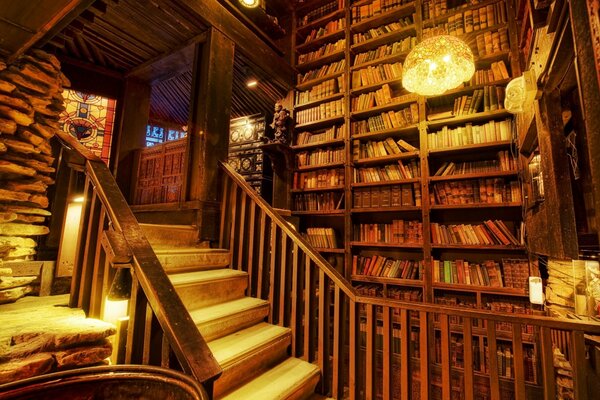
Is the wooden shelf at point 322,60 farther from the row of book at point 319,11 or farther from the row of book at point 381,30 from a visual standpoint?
the row of book at point 319,11

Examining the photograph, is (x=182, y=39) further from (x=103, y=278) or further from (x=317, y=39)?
(x=103, y=278)

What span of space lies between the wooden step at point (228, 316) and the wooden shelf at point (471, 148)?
2.52 metres

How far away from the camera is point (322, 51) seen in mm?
4164

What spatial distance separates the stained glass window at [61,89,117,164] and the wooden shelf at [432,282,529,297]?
5.18 meters

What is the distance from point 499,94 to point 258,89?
3.45 meters

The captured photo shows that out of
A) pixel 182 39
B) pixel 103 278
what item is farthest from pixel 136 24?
pixel 103 278

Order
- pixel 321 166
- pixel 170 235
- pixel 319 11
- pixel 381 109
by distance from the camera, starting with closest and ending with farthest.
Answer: pixel 170 235 → pixel 381 109 → pixel 321 166 → pixel 319 11

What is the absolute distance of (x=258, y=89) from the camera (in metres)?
4.67

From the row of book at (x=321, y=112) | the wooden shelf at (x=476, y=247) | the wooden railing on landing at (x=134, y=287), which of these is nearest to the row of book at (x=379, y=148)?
the row of book at (x=321, y=112)

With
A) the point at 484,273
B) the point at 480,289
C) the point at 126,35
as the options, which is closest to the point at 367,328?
the point at 480,289

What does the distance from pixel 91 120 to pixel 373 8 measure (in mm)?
4750

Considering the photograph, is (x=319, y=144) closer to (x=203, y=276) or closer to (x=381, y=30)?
(x=381, y=30)

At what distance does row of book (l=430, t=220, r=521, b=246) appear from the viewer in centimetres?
274

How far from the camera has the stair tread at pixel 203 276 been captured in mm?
1915
